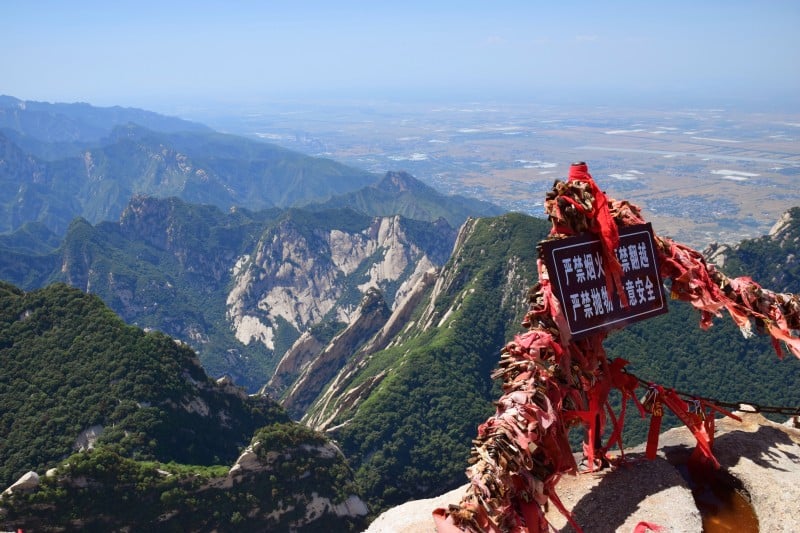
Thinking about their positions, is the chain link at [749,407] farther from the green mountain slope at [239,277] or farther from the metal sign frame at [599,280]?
the green mountain slope at [239,277]

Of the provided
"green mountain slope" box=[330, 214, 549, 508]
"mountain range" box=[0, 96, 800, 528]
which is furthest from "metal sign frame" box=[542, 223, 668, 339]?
"green mountain slope" box=[330, 214, 549, 508]

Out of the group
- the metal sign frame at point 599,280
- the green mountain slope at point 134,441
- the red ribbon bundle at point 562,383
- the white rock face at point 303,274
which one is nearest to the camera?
the red ribbon bundle at point 562,383

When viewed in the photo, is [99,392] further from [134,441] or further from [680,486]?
[680,486]

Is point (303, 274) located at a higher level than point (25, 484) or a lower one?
lower

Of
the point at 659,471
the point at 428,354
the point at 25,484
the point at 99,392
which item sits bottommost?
the point at 428,354

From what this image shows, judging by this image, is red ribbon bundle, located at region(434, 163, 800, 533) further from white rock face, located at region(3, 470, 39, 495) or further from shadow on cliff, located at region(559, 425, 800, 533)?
white rock face, located at region(3, 470, 39, 495)

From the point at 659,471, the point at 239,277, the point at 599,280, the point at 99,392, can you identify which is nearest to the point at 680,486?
the point at 659,471

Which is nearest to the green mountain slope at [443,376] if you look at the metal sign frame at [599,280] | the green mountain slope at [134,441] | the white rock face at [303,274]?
the green mountain slope at [134,441]
